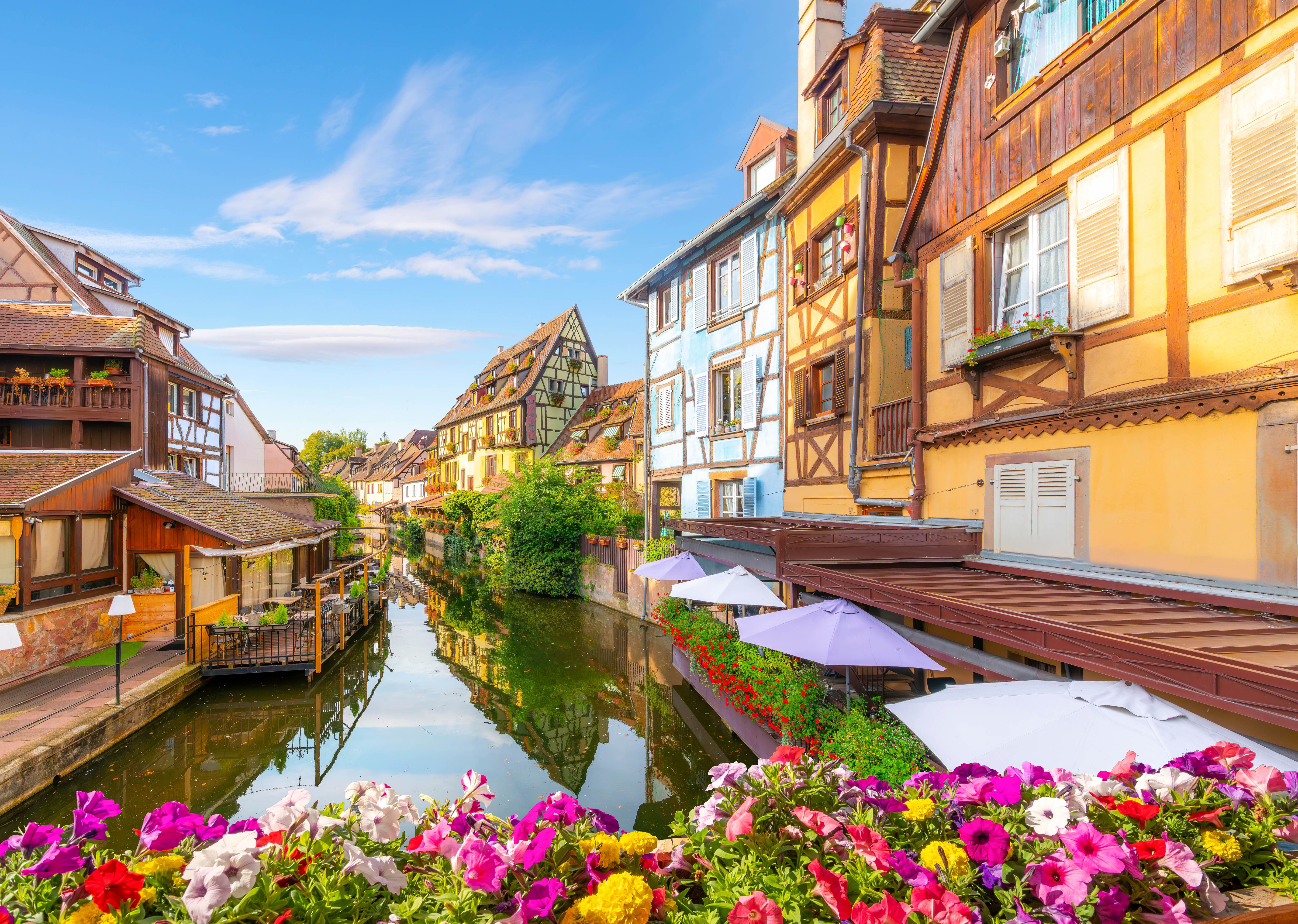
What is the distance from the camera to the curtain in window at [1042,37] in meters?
5.75

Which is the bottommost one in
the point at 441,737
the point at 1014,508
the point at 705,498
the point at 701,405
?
the point at 441,737

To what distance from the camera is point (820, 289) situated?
430 inches

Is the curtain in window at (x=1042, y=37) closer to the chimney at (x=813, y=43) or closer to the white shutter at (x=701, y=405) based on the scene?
the chimney at (x=813, y=43)

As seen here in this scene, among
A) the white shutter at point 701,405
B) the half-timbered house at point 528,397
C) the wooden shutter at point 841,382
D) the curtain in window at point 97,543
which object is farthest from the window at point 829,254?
Answer: the half-timbered house at point 528,397

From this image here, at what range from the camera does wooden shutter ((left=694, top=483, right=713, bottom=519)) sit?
15109 mm

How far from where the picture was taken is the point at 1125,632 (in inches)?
141

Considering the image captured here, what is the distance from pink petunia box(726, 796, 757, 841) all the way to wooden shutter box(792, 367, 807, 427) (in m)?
9.74

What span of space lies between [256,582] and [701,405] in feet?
40.6

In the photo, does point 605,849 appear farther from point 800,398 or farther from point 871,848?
point 800,398

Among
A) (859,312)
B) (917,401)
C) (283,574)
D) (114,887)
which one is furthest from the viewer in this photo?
(283,574)

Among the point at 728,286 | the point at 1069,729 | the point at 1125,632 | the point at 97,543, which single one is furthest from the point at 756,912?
the point at 97,543

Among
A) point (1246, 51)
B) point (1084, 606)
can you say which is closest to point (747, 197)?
point (1246, 51)

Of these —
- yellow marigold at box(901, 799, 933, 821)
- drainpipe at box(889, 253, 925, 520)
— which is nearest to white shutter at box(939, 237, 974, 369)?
drainpipe at box(889, 253, 925, 520)

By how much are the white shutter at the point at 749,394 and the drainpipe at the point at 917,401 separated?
5.56 metres
